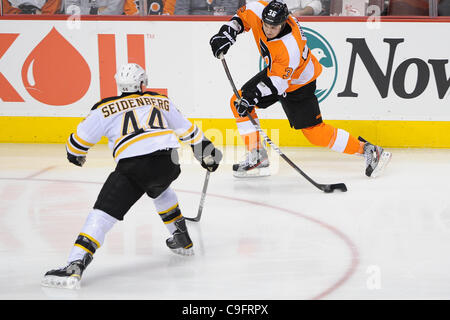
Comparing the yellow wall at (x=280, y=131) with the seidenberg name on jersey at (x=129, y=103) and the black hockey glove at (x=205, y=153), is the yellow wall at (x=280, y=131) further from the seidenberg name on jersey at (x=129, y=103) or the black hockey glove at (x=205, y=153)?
the seidenberg name on jersey at (x=129, y=103)

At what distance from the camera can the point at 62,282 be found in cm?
279

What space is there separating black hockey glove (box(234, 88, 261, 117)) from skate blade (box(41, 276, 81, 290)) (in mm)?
1896

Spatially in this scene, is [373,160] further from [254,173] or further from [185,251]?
[185,251]

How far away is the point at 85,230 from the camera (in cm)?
286

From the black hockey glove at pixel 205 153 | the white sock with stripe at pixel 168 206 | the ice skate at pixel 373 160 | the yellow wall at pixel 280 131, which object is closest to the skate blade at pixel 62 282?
the white sock with stripe at pixel 168 206

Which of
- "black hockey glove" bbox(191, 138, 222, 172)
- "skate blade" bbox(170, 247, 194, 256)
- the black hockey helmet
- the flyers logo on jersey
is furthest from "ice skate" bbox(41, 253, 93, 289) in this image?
the flyers logo on jersey

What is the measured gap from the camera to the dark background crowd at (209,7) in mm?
5512

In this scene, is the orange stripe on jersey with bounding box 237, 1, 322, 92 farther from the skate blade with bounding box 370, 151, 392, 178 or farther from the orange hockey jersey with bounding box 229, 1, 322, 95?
the skate blade with bounding box 370, 151, 392, 178

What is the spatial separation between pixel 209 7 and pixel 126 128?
2913 mm

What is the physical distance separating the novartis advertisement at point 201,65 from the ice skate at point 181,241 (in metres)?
2.59

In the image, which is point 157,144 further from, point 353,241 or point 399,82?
point 399,82

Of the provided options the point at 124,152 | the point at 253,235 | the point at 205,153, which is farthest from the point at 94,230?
the point at 253,235

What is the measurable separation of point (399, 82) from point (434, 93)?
284 mm
